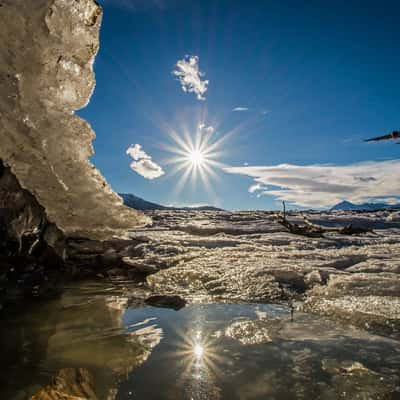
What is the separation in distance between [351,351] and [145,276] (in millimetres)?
4597

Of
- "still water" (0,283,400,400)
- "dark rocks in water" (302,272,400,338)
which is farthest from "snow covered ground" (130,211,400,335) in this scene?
"still water" (0,283,400,400)

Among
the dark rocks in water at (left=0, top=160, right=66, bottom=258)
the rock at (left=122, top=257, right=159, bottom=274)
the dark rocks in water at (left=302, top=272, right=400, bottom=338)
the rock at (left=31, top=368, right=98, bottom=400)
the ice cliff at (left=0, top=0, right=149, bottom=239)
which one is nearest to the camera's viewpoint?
the rock at (left=31, top=368, right=98, bottom=400)

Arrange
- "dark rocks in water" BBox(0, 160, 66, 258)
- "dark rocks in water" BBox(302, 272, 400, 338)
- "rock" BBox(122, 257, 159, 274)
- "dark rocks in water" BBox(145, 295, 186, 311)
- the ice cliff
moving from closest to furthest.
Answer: "dark rocks in water" BBox(302, 272, 400, 338), the ice cliff, "dark rocks in water" BBox(145, 295, 186, 311), "dark rocks in water" BBox(0, 160, 66, 258), "rock" BBox(122, 257, 159, 274)

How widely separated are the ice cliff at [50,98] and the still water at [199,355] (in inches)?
90.5

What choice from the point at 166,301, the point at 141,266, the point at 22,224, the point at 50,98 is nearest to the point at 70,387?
the point at 166,301

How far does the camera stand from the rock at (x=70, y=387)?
1950mm

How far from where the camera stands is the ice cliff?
3.61 m

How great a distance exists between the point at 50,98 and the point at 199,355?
4.02 m

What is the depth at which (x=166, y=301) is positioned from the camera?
→ 4473mm

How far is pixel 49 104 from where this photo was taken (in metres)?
4.34

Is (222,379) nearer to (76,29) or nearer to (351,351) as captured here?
(351,351)

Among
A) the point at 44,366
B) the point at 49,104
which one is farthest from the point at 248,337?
the point at 49,104

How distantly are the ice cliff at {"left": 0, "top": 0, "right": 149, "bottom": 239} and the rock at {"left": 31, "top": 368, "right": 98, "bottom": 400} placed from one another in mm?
3572

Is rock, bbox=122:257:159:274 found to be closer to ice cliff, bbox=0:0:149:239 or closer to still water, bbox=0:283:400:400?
ice cliff, bbox=0:0:149:239
